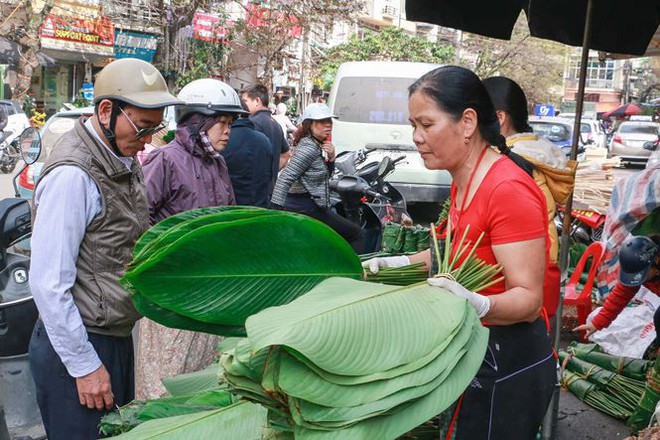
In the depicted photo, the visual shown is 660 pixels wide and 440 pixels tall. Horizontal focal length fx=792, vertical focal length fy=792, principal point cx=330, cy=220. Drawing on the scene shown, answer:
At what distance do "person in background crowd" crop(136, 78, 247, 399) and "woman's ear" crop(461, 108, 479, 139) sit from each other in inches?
74.2

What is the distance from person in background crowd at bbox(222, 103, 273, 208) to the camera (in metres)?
5.48

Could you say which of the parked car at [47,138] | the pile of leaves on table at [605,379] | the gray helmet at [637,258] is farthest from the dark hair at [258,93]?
the gray helmet at [637,258]

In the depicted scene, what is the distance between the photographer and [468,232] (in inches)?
84.0

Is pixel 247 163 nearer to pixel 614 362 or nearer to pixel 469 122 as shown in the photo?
pixel 614 362

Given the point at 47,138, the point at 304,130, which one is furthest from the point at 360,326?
the point at 47,138

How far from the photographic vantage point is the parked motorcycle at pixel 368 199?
24.4 feet

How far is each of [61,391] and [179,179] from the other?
130 centimetres

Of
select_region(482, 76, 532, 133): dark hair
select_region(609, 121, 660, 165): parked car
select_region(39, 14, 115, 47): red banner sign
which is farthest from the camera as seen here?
select_region(609, 121, 660, 165): parked car

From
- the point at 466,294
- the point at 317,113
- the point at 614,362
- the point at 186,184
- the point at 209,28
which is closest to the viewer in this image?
the point at 466,294

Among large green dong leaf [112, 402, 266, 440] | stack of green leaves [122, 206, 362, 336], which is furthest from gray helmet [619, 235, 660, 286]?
large green dong leaf [112, 402, 266, 440]

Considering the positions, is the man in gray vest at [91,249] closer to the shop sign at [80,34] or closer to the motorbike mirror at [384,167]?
the motorbike mirror at [384,167]

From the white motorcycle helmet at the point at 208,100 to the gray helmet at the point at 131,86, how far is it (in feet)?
3.23

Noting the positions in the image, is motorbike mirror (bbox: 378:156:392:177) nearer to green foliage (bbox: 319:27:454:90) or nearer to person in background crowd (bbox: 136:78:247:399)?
person in background crowd (bbox: 136:78:247:399)

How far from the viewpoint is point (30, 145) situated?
475 centimetres
